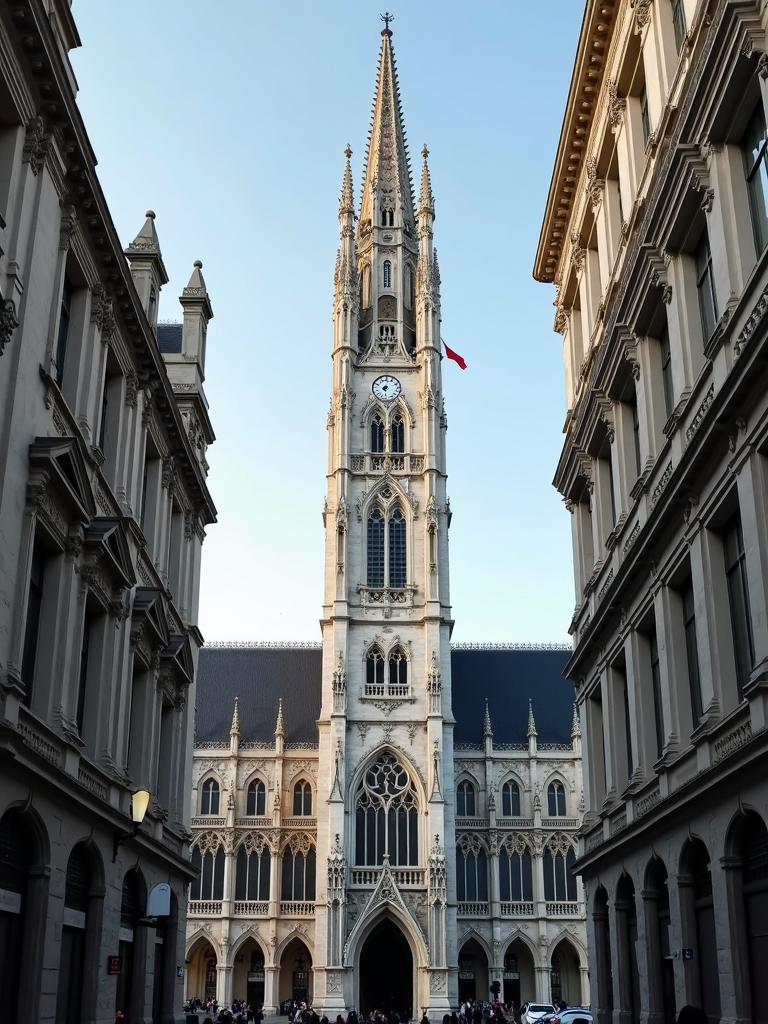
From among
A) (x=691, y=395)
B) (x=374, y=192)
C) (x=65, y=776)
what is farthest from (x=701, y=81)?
(x=374, y=192)

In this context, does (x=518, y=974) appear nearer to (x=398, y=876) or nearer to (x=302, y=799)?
(x=398, y=876)

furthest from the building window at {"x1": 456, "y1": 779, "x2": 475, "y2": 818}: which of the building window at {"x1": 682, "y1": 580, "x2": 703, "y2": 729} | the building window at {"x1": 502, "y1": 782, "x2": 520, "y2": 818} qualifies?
the building window at {"x1": 682, "y1": 580, "x2": 703, "y2": 729}

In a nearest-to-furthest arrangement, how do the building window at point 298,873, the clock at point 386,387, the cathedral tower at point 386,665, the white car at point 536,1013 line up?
the white car at point 536,1013 < the cathedral tower at point 386,665 < the building window at point 298,873 < the clock at point 386,387

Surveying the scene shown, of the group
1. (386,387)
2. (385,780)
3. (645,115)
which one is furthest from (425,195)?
(645,115)

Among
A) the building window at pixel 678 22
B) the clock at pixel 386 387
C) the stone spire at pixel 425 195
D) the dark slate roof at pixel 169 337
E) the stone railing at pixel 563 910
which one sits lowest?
the stone railing at pixel 563 910

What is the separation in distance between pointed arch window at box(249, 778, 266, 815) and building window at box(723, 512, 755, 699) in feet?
218

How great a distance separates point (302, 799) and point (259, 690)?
10.3 m

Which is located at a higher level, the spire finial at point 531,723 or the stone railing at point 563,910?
the spire finial at point 531,723

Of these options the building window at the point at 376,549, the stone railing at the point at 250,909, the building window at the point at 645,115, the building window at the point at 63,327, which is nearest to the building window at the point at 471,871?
the stone railing at the point at 250,909

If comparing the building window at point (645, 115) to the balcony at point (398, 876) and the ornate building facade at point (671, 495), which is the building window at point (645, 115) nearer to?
the ornate building facade at point (671, 495)

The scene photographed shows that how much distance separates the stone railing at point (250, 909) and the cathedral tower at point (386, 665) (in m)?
7.86

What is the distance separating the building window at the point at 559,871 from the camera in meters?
79.9

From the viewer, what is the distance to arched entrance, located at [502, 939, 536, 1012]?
78.1 metres

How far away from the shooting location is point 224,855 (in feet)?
262
